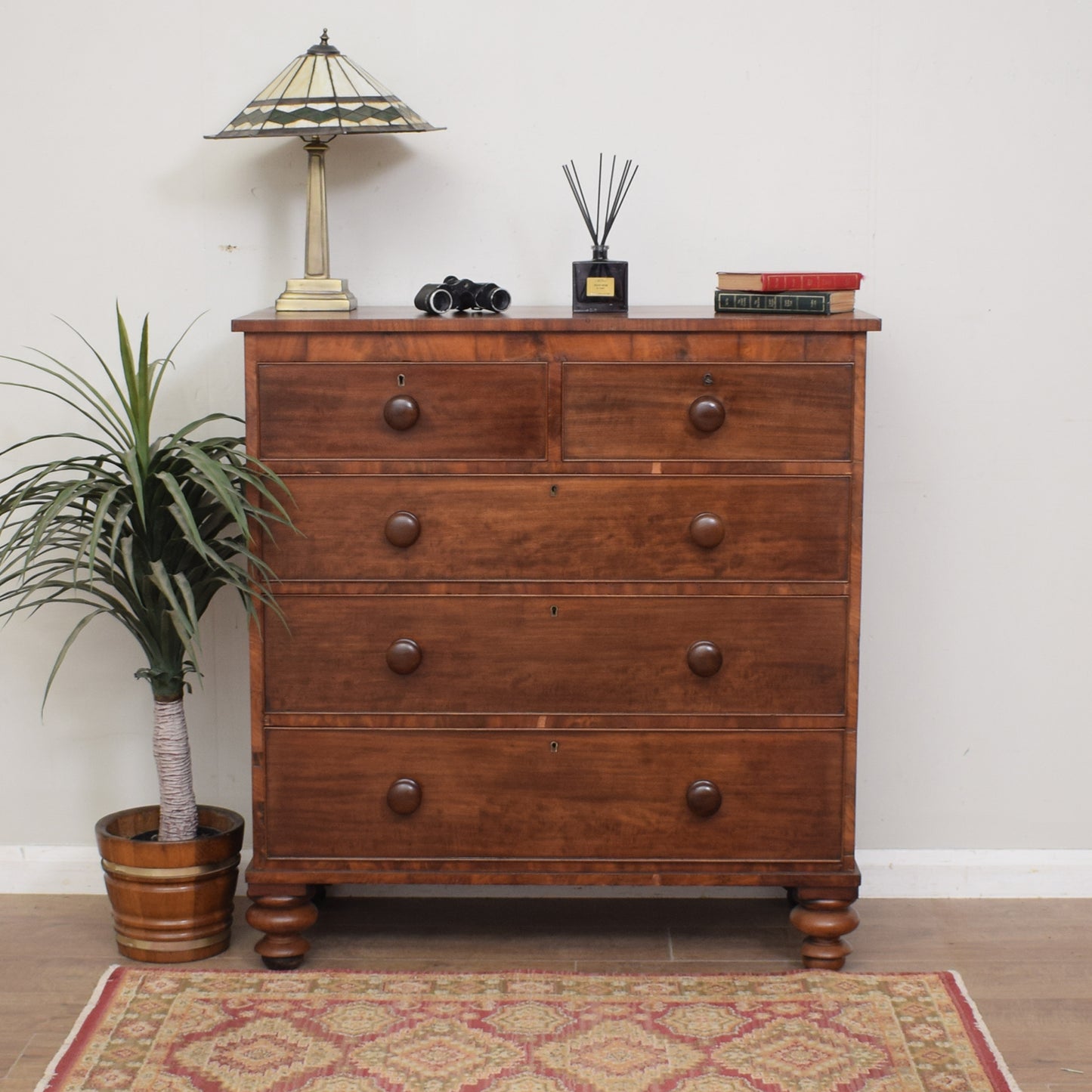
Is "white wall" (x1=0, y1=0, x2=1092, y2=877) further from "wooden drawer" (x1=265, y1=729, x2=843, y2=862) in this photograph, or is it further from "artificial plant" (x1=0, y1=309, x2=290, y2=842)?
"wooden drawer" (x1=265, y1=729, x2=843, y2=862)

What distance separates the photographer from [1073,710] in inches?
108

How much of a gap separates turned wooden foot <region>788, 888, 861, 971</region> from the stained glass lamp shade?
1.34 meters

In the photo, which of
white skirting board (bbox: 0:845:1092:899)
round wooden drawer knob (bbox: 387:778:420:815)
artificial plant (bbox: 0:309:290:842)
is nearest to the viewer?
artificial plant (bbox: 0:309:290:842)

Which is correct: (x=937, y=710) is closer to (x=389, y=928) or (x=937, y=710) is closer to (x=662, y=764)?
(x=662, y=764)

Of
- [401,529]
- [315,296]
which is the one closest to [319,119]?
[315,296]

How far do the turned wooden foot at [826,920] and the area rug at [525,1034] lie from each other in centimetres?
4

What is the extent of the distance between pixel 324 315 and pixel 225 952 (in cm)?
119

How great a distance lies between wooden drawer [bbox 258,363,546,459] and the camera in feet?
7.36

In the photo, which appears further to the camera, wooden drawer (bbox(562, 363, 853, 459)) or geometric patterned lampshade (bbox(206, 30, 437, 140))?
geometric patterned lampshade (bbox(206, 30, 437, 140))

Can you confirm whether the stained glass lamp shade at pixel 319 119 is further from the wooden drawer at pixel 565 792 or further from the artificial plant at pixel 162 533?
the wooden drawer at pixel 565 792

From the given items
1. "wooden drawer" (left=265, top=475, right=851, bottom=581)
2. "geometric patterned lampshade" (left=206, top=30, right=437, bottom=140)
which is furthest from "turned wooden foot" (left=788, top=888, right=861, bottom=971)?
"geometric patterned lampshade" (left=206, top=30, right=437, bottom=140)

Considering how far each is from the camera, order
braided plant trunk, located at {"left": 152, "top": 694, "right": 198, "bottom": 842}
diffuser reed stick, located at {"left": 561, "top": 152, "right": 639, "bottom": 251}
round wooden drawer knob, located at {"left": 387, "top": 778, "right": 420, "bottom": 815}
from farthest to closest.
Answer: diffuser reed stick, located at {"left": 561, "top": 152, "right": 639, "bottom": 251}
braided plant trunk, located at {"left": 152, "top": 694, "right": 198, "bottom": 842}
round wooden drawer knob, located at {"left": 387, "top": 778, "right": 420, "bottom": 815}

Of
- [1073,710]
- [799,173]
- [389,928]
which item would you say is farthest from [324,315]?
[1073,710]

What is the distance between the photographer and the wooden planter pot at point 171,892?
2.41m
